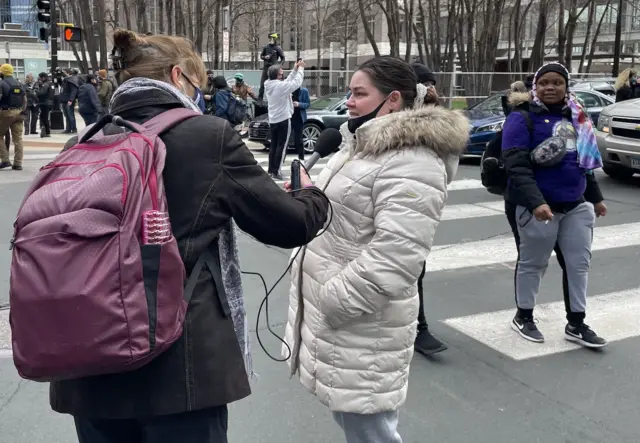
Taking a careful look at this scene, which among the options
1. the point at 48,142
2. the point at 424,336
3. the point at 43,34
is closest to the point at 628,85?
the point at 424,336

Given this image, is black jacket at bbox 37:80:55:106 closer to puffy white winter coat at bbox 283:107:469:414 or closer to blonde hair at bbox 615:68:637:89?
blonde hair at bbox 615:68:637:89

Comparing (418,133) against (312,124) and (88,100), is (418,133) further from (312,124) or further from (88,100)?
(88,100)

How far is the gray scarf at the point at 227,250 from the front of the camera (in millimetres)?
1990

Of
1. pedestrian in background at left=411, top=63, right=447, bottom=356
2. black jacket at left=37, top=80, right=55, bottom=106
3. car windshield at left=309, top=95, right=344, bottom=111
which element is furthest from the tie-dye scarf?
black jacket at left=37, top=80, right=55, bottom=106

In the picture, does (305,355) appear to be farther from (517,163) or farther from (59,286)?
(517,163)

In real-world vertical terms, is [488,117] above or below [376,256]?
below

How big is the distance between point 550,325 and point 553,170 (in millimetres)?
1390

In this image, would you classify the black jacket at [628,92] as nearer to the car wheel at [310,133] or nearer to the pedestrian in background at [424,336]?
the car wheel at [310,133]

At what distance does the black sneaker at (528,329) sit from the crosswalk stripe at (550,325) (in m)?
0.03

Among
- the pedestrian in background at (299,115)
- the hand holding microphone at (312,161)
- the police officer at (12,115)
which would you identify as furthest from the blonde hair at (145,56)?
the police officer at (12,115)

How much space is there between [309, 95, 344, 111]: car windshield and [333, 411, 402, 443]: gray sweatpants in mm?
15096

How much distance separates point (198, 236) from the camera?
1904 mm

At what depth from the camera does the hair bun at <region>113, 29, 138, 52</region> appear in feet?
6.71

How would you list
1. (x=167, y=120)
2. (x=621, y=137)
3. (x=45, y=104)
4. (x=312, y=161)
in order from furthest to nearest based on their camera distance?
(x=45, y=104) < (x=621, y=137) < (x=312, y=161) < (x=167, y=120)
